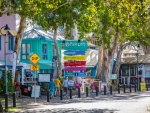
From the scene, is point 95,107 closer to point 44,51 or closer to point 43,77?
point 43,77

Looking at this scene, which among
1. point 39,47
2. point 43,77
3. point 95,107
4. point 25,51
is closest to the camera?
point 95,107

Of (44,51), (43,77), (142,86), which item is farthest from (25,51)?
(43,77)

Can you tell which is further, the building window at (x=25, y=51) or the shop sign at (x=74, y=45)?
the building window at (x=25, y=51)

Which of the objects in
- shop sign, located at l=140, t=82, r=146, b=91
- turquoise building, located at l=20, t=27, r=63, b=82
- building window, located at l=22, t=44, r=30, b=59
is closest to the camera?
shop sign, located at l=140, t=82, r=146, b=91

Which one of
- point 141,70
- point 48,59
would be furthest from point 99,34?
point 141,70

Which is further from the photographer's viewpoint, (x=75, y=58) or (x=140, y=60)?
(x=140, y=60)

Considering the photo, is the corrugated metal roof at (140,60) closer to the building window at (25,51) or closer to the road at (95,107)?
the building window at (25,51)

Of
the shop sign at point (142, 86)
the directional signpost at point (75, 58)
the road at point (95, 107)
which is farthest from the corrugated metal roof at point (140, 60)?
the road at point (95, 107)

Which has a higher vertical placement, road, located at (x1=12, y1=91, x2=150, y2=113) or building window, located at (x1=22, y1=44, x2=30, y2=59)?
building window, located at (x1=22, y1=44, x2=30, y2=59)

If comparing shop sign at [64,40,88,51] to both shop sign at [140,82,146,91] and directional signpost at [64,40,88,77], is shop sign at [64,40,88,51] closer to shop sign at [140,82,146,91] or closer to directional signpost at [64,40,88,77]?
directional signpost at [64,40,88,77]

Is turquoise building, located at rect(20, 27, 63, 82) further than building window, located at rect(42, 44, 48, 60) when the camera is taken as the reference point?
No

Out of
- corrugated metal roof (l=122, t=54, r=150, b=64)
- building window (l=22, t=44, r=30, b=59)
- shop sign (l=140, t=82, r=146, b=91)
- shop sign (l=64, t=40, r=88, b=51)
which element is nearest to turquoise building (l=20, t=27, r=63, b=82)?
building window (l=22, t=44, r=30, b=59)

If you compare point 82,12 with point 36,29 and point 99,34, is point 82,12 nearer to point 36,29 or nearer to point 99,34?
point 99,34

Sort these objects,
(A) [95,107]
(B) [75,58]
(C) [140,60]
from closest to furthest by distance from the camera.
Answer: (A) [95,107] → (B) [75,58] → (C) [140,60]
